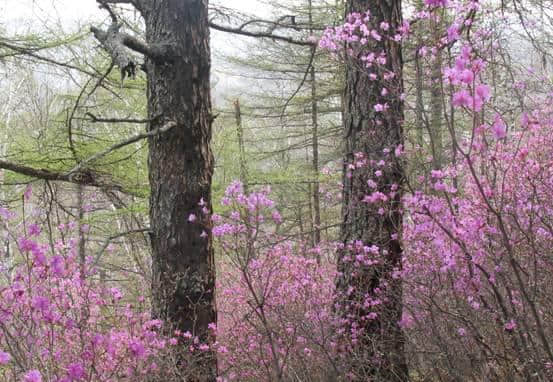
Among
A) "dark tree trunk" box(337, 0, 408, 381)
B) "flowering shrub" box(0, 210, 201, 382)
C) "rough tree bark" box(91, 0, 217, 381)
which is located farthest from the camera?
"dark tree trunk" box(337, 0, 408, 381)

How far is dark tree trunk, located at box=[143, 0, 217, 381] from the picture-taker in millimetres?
3471

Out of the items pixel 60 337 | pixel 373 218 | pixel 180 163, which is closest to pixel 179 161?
pixel 180 163

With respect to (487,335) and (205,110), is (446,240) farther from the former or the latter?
(205,110)

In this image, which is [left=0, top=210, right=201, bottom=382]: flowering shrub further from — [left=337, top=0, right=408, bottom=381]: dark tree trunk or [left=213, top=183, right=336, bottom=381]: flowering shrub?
[left=337, top=0, right=408, bottom=381]: dark tree trunk

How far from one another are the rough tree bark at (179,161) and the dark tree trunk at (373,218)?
106 cm

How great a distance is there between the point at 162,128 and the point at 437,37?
70.7 inches

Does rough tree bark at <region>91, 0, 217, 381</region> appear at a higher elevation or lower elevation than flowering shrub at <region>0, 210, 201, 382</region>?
higher

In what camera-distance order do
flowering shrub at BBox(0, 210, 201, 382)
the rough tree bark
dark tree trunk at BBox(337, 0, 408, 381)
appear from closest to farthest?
flowering shrub at BBox(0, 210, 201, 382) < the rough tree bark < dark tree trunk at BBox(337, 0, 408, 381)

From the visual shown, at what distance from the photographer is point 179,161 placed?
3.48 m

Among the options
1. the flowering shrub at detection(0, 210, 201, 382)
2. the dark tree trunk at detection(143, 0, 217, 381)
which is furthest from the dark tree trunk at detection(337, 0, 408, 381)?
the flowering shrub at detection(0, 210, 201, 382)

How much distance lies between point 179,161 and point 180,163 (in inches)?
0.6

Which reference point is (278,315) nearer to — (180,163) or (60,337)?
(180,163)

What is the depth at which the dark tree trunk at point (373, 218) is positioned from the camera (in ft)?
11.8

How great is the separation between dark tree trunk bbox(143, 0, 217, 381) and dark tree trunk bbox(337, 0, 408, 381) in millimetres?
1056
